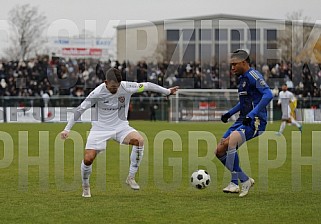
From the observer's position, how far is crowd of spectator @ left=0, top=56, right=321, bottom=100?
36.4 m

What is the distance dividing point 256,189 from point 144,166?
4.19 meters

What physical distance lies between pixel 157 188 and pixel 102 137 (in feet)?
4.55

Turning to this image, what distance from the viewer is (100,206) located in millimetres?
9727

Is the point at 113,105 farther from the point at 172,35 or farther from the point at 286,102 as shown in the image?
the point at 172,35

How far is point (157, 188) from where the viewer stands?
1178 centimetres

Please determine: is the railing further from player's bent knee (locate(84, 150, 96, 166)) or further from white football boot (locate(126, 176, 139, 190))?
player's bent knee (locate(84, 150, 96, 166))

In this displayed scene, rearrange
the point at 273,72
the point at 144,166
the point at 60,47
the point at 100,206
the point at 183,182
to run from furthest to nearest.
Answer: the point at 60,47 < the point at 273,72 < the point at 144,166 < the point at 183,182 < the point at 100,206

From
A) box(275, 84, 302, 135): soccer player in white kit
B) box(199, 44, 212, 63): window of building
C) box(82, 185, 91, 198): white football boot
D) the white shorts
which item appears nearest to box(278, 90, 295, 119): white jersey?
box(275, 84, 302, 135): soccer player in white kit

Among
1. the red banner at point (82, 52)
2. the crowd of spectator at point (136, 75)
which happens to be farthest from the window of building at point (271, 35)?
the red banner at point (82, 52)

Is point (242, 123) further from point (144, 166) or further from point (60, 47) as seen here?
point (60, 47)

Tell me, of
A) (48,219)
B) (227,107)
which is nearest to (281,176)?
(48,219)

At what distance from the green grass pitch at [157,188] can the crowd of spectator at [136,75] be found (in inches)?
604

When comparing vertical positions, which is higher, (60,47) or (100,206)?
(60,47)

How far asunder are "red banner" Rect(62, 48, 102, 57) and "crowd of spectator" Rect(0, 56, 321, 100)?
49.8ft
